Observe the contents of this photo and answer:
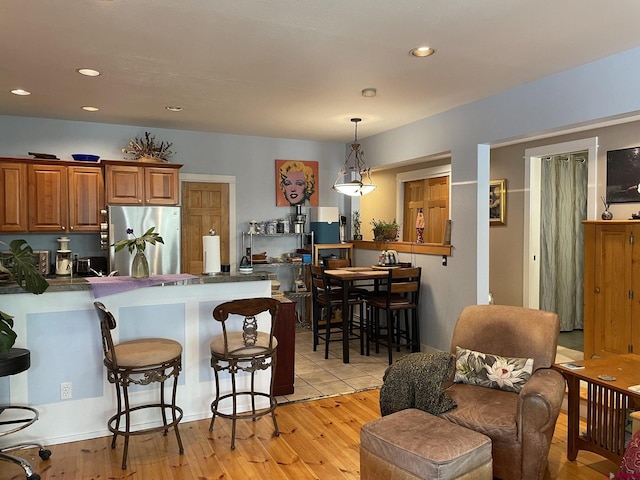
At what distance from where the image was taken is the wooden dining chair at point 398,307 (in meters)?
4.96

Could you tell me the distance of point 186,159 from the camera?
19.7 feet

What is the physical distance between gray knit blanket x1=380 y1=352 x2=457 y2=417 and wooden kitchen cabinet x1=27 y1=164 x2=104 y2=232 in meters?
3.94

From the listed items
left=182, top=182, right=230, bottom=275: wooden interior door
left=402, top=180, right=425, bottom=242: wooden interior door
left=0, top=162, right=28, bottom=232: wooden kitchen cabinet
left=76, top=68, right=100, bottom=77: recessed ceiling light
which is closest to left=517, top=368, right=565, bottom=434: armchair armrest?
left=76, top=68, right=100, bottom=77: recessed ceiling light

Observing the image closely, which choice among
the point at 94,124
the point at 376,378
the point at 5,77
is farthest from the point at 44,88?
the point at 376,378

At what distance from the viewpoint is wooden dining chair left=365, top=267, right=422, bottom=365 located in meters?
4.96

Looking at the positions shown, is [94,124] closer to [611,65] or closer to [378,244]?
[378,244]

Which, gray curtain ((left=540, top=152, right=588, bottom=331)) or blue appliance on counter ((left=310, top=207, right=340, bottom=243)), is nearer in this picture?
gray curtain ((left=540, top=152, right=588, bottom=331))

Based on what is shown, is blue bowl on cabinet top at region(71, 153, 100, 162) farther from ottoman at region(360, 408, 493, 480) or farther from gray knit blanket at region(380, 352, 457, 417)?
ottoman at region(360, 408, 493, 480)

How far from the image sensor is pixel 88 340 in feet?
10.7

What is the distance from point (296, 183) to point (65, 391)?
4151 millimetres

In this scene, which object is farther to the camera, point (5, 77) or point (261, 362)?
point (5, 77)

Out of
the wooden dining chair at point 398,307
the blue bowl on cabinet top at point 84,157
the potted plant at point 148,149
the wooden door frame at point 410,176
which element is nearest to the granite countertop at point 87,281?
the wooden dining chair at point 398,307

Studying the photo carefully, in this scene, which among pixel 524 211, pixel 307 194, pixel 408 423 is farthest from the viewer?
pixel 307 194

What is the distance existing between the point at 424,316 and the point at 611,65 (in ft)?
9.97
